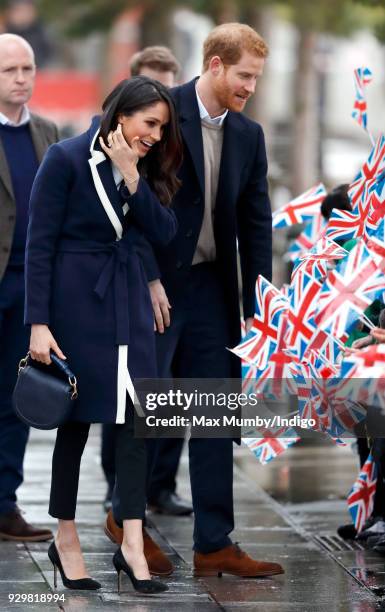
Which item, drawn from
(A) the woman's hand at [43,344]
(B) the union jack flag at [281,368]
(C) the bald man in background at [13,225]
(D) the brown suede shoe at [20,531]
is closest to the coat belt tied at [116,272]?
(A) the woman's hand at [43,344]

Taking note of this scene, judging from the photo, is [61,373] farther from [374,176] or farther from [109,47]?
[109,47]

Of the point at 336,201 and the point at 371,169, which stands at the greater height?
the point at 371,169

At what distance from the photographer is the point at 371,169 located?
20.5 ft

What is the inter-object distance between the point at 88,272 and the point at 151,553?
3.98 ft

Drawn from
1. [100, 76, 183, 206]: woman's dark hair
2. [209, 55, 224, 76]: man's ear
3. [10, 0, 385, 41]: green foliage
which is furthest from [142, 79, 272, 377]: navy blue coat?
[10, 0, 385, 41]: green foliage

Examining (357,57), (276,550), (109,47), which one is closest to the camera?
(276,550)

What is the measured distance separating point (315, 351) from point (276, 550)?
4.49 ft

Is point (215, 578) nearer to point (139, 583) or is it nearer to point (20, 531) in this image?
point (139, 583)

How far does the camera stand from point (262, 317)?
590 cm

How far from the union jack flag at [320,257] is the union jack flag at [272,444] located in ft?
2.06

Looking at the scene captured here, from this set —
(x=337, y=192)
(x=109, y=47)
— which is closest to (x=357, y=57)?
(x=109, y=47)

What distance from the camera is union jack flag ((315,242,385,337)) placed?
527 cm

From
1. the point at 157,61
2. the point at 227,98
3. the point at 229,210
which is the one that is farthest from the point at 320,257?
the point at 157,61

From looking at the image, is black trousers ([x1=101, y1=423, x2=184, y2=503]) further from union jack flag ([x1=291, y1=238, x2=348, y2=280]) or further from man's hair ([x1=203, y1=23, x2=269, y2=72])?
man's hair ([x1=203, y1=23, x2=269, y2=72])
